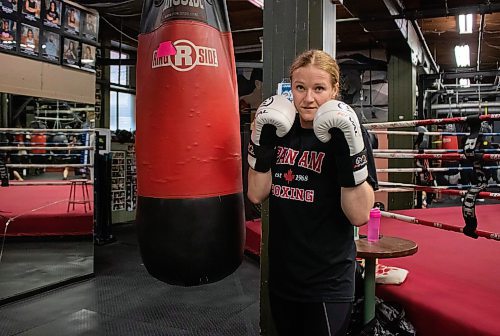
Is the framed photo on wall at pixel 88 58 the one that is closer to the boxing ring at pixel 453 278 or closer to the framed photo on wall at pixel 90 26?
the framed photo on wall at pixel 90 26

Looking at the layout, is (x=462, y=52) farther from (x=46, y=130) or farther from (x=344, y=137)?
(x=344, y=137)

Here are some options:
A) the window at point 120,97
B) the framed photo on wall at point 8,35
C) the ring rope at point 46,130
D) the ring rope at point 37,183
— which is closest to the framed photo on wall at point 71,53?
the framed photo on wall at point 8,35

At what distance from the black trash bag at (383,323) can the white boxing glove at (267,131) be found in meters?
0.99

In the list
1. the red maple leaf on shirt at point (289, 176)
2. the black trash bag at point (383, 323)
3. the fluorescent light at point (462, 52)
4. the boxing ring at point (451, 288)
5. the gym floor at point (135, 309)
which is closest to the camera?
the red maple leaf on shirt at point (289, 176)

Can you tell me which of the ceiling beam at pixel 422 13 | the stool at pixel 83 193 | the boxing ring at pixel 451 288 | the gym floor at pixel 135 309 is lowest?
the gym floor at pixel 135 309

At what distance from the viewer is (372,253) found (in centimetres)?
195

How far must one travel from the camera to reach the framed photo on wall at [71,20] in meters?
4.84

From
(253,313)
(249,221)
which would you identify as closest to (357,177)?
(253,313)

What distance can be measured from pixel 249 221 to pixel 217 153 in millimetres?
3977

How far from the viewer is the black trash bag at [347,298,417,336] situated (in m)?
2.08

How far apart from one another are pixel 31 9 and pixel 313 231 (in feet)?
13.5

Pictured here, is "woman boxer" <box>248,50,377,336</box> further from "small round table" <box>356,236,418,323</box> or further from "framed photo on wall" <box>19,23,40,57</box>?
"framed photo on wall" <box>19,23,40,57</box>

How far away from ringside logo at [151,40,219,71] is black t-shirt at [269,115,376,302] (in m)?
0.46

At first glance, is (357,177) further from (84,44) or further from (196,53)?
(84,44)
